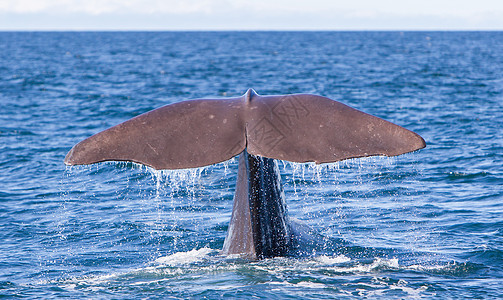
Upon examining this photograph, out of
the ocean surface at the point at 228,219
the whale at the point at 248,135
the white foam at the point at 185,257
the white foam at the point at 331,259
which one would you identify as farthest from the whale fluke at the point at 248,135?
the white foam at the point at 185,257

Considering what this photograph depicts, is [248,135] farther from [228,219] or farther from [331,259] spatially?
[228,219]

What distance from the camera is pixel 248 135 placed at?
6445 mm

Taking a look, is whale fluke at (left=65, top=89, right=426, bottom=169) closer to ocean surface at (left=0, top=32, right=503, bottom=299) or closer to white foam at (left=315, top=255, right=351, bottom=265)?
ocean surface at (left=0, top=32, right=503, bottom=299)

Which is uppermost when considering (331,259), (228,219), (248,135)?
(248,135)

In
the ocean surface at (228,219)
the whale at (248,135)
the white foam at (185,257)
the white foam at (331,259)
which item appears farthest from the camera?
the white foam at (185,257)

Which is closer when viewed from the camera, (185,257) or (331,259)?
(331,259)

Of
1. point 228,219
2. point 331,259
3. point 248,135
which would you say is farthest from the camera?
point 228,219

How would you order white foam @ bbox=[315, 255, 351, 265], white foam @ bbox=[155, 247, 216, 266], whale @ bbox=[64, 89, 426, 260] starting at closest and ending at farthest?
whale @ bbox=[64, 89, 426, 260] → white foam @ bbox=[315, 255, 351, 265] → white foam @ bbox=[155, 247, 216, 266]

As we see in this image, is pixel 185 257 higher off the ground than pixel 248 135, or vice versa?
pixel 248 135

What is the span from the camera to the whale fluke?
6145mm

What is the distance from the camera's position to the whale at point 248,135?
6.14 metres

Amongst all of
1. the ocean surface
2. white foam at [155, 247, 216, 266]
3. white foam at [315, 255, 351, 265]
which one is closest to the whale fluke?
the ocean surface

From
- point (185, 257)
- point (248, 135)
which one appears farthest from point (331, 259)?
point (248, 135)

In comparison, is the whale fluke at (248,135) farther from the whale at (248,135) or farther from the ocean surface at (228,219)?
the ocean surface at (228,219)
